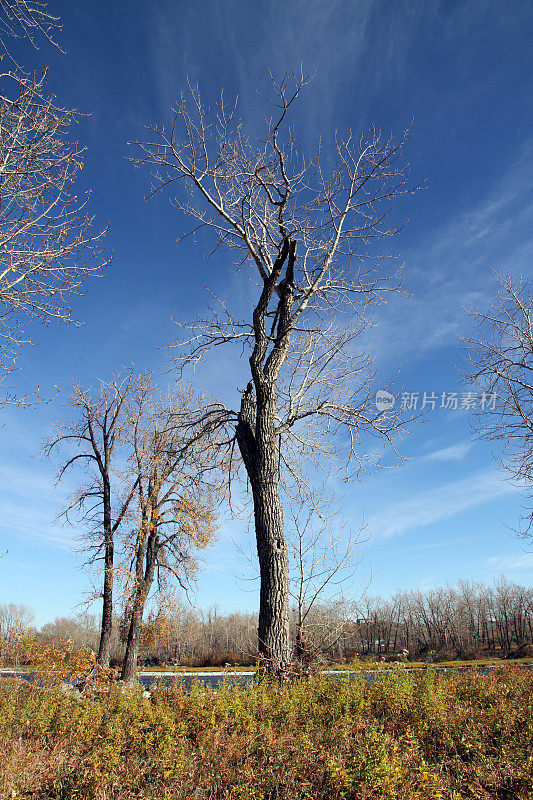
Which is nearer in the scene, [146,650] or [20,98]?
[20,98]

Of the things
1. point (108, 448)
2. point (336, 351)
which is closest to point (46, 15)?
point (336, 351)

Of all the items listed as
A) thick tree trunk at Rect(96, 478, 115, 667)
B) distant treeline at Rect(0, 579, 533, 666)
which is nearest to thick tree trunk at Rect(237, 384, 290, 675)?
thick tree trunk at Rect(96, 478, 115, 667)

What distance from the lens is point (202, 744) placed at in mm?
3678

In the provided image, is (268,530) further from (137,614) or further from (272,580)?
(137,614)

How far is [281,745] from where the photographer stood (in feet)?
11.5

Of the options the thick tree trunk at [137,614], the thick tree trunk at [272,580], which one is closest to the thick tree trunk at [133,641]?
the thick tree trunk at [137,614]

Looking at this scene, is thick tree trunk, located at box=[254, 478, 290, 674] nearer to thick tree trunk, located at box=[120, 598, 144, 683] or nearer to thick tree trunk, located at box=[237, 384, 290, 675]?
thick tree trunk, located at box=[237, 384, 290, 675]

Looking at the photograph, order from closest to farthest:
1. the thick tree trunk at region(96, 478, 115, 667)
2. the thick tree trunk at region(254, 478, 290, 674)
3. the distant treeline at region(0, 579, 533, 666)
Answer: the thick tree trunk at region(254, 478, 290, 674)
the thick tree trunk at region(96, 478, 115, 667)
the distant treeline at region(0, 579, 533, 666)

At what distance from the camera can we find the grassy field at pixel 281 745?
299 cm

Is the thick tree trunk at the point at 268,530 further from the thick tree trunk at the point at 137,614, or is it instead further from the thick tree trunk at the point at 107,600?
the thick tree trunk at the point at 137,614

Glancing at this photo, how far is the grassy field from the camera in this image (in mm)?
2986

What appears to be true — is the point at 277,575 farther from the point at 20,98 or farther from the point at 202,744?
the point at 20,98

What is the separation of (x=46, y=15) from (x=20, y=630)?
13.8 meters

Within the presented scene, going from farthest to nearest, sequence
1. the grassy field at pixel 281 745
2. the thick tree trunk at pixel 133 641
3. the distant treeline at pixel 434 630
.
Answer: the distant treeline at pixel 434 630
the thick tree trunk at pixel 133 641
the grassy field at pixel 281 745
